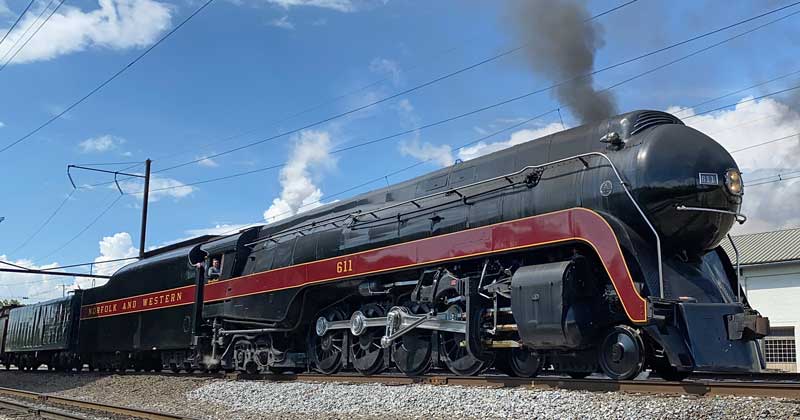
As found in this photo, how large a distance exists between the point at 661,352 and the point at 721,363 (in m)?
0.86

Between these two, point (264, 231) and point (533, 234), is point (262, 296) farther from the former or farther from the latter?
point (533, 234)

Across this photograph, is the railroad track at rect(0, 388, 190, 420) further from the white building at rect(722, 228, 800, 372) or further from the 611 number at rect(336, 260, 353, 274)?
the white building at rect(722, 228, 800, 372)

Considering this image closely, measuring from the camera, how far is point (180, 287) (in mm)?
16641

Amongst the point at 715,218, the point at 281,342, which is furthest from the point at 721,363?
the point at 281,342

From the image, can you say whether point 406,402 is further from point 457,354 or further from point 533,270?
point 533,270

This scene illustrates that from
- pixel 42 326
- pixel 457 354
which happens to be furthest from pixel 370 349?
pixel 42 326

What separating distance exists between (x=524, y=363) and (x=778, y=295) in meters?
20.3

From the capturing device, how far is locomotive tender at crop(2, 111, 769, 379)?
7883mm

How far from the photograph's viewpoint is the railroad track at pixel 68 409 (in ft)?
31.6

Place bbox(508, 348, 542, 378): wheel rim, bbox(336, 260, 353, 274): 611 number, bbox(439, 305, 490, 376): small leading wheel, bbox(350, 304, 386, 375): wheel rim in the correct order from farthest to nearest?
bbox(336, 260, 353, 274): 611 number < bbox(350, 304, 386, 375): wheel rim < bbox(439, 305, 490, 376): small leading wheel < bbox(508, 348, 542, 378): wheel rim

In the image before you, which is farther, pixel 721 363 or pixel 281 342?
pixel 281 342

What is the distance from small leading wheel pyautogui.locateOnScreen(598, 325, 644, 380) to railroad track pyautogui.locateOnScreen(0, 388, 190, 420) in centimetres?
529

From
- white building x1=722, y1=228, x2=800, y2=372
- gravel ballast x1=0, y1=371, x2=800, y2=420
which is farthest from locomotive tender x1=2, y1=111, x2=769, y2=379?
white building x1=722, y1=228, x2=800, y2=372

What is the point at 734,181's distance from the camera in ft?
27.5
